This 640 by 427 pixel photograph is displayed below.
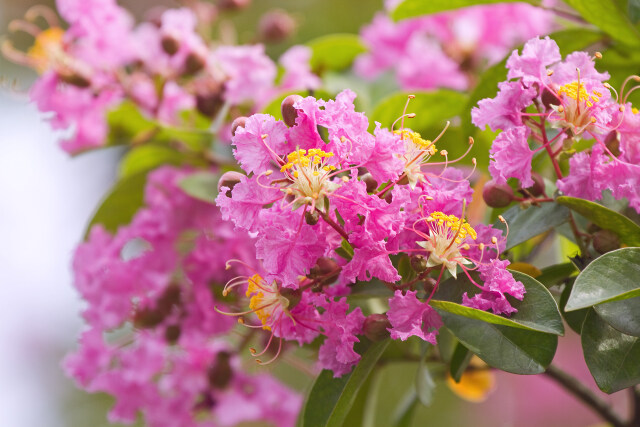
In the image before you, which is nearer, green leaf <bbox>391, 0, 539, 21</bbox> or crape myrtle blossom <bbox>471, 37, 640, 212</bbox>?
crape myrtle blossom <bbox>471, 37, 640, 212</bbox>

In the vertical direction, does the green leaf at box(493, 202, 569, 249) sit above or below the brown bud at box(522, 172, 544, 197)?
below

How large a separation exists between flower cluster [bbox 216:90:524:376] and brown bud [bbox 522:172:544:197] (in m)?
0.07

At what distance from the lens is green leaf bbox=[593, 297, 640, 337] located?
1.94ft

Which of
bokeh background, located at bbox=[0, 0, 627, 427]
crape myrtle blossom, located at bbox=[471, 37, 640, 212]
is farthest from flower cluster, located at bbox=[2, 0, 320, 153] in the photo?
bokeh background, located at bbox=[0, 0, 627, 427]

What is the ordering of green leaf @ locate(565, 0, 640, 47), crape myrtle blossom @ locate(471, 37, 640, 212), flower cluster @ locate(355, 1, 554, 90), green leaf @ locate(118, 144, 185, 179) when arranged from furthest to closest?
flower cluster @ locate(355, 1, 554, 90) → green leaf @ locate(118, 144, 185, 179) → green leaf @ locate(565, 0, 640, 47) → crape myrtle blossom @ locate(471, 37, 640, 212)

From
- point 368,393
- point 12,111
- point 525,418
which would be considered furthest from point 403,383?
point 12,111

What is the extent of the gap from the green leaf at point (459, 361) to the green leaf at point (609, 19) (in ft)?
1.27

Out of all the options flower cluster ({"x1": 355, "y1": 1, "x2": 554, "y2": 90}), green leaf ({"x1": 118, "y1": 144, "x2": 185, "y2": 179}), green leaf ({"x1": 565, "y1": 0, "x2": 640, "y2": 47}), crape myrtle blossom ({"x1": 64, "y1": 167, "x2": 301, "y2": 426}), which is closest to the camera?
green leaf ({"x1": 565, "y1": 0, "x2": 640, "y2": 47})

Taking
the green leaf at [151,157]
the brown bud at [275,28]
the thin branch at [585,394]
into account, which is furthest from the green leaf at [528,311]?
the brown bud at [275,28]

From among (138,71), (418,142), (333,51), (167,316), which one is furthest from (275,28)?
(418,142)

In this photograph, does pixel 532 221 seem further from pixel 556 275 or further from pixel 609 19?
pixel 609 19

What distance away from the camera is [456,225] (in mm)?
643

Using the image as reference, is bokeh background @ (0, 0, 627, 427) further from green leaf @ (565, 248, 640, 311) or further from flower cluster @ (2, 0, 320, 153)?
green leaf @ (565, 248, 640, 311)

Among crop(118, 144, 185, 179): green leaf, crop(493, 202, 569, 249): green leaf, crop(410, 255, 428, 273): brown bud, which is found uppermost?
crop(410, 255, 428, 273): brown bud
